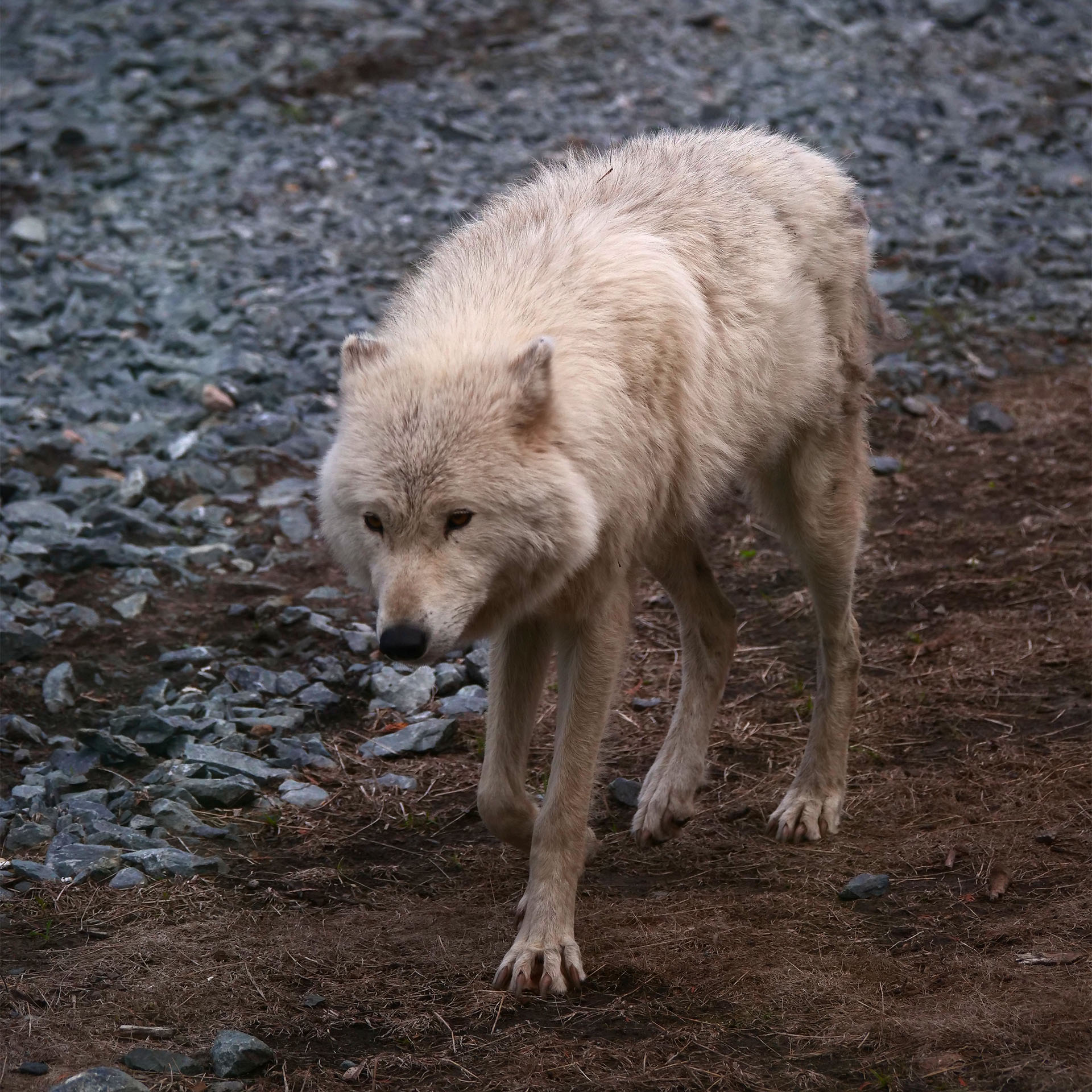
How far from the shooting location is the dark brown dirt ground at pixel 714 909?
3500mm

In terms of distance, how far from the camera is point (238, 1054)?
3.45 metres

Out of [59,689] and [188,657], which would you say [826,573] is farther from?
[59,689]

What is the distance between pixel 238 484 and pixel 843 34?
10.1 m

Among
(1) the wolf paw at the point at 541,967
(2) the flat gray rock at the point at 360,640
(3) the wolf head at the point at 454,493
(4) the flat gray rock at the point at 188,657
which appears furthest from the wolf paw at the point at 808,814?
(4) the flat gray rock at the point at 188,657

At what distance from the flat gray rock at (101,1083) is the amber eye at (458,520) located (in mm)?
1576

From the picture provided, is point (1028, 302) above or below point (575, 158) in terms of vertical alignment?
below

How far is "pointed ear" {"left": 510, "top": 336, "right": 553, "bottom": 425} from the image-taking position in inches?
147

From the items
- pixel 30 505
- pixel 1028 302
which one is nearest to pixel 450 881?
pixel 30 505

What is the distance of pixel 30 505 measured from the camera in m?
6.85

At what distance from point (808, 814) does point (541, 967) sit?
1.47 m

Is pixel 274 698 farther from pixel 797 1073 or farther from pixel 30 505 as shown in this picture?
pixel 797 1073

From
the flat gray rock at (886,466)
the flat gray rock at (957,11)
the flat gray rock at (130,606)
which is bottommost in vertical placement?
the flat gray rock at (130,606)

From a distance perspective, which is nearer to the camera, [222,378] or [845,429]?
[845,429]

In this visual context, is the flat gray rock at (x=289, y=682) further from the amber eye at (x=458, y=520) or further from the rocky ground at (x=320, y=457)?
the amber eye at (x=458, y=520)
